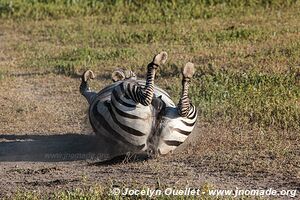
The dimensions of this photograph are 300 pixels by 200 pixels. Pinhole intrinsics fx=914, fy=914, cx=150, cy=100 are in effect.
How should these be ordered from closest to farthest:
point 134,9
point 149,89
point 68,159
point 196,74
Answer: point 149,89
point 68,159
point 196,74
point 134,9

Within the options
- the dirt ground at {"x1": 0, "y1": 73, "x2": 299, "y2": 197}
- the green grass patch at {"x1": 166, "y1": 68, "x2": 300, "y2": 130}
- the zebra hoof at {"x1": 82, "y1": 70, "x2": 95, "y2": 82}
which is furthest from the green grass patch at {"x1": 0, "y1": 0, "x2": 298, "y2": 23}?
the zebra hoof at {"x1": 82, "y1": 70, "x2": 95, "y2": 82}

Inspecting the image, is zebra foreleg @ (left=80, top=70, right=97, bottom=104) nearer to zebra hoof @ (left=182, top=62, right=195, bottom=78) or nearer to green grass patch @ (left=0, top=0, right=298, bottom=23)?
zebra hoof @ (left=182, top=62, right=195, bottom=78)

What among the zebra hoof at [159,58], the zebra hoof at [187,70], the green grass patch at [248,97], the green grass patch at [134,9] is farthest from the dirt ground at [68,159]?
the green grass patch at [134,9]

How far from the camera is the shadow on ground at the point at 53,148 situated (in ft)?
27.1

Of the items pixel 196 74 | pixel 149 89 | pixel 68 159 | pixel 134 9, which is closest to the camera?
pixel 149 89

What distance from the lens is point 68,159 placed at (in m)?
8.22

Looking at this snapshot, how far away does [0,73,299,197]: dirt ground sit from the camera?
7059mm

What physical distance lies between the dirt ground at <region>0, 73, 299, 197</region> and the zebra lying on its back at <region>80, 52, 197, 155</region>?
0.53 feet

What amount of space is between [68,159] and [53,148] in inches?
20.3

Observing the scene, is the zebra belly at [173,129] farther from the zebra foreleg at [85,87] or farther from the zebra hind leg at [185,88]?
the zebra foreleg at [85,87]

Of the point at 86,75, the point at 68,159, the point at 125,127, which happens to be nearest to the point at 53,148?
the point at 68,159

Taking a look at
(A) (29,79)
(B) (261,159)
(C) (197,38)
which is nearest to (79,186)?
(B) (261,159)

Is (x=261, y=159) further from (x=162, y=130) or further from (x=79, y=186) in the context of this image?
(x=79, y=186)

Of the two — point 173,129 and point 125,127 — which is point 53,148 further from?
point 173,129
